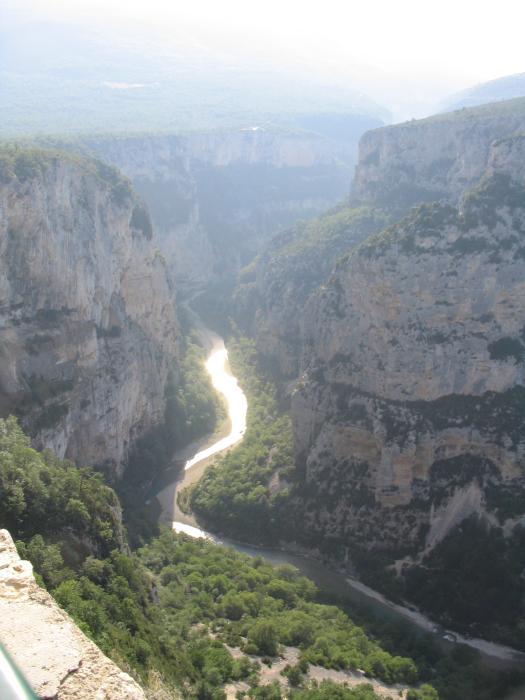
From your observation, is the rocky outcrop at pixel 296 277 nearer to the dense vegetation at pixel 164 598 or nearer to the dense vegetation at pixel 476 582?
the dense vegetation at pixel 476 582

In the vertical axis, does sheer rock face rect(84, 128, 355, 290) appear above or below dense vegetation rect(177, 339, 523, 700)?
above

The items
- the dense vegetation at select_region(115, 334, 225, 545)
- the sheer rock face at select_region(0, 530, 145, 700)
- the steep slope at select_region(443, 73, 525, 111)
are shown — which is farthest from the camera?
the steep slope at select_region(443, 73, 525, 111)

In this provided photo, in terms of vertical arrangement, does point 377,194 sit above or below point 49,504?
above

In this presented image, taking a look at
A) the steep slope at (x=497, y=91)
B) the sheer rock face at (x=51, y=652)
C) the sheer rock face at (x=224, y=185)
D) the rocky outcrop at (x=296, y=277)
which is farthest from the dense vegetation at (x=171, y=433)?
the steep slope at (x=497, y=91)

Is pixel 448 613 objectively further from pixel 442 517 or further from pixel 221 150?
pixel 221 150

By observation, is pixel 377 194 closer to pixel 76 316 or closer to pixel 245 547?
pixel 76 316

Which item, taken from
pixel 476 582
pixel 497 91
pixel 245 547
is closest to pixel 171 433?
pixel 245 547

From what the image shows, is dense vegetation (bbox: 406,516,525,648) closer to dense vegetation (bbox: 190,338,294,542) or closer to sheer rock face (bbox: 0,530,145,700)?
dense vegetation (bbox: 190,338,294,542)

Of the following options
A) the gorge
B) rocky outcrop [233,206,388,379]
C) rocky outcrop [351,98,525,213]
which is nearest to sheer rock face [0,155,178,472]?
the gorge
